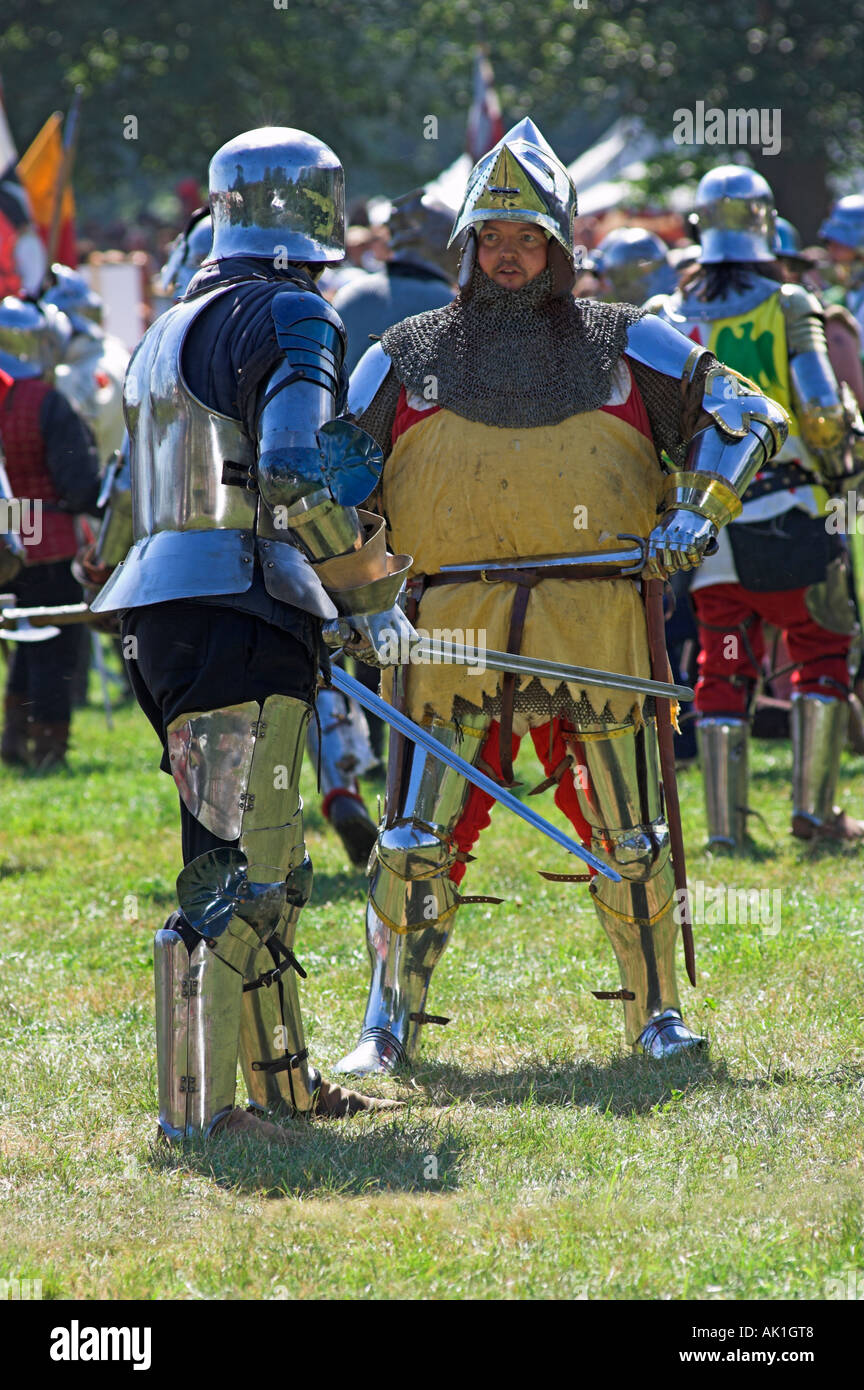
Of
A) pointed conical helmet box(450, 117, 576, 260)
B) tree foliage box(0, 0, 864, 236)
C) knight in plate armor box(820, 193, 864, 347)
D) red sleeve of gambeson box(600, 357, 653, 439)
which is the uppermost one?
tree foliage box(0, 0, 864, 236)

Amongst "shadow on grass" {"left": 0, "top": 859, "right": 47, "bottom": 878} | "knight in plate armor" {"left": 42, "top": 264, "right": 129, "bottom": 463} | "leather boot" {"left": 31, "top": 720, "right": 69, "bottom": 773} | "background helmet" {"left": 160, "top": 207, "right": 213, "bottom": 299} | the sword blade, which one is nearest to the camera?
the sword blade

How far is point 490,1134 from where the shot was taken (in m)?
3.85

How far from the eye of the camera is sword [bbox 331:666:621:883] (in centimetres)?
400

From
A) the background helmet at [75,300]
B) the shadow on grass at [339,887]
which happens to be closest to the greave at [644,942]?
the shadow on grass at [339,887]

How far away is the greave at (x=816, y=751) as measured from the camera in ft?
21.8

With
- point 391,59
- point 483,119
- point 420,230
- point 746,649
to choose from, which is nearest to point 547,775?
point 746,649

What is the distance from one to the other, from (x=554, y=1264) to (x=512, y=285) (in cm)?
232

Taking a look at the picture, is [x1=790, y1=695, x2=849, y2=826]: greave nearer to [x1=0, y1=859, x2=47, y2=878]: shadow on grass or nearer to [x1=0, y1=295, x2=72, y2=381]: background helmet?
[x1=0, y1=859, x2=47, y2=878]: shadow on grass

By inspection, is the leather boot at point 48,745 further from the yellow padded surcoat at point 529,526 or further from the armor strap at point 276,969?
the armor strap at point 276,969

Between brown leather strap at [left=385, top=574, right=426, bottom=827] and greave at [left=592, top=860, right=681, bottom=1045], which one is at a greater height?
brown leather strap at [left=385, top=574, right=426, bottom=827]

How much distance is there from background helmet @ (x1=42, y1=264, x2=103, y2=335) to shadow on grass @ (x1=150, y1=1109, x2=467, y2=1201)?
729cm

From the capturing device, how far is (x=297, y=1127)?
12.8 ft

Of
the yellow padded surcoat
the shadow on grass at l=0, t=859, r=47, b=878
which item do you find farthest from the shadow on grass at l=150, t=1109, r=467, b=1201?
the shadow on grass at l=0, t=859, r=47, b=878
